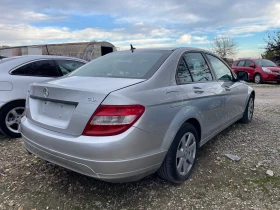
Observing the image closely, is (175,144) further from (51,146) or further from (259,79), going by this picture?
(259,79)

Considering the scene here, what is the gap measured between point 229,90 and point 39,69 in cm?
337

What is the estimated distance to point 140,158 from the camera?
2305 millimetres

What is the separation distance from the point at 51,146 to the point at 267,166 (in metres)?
2.68

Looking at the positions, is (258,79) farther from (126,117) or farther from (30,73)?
(126,117)

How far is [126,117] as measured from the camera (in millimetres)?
2207

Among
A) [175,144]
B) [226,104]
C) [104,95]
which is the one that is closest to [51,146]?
[104,95]

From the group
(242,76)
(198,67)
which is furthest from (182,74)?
(242,76)

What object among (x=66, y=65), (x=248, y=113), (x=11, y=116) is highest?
(x=66, y=65)

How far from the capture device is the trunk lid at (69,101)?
7.35ft

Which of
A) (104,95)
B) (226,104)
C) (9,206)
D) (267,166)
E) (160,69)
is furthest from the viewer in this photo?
(226,104)

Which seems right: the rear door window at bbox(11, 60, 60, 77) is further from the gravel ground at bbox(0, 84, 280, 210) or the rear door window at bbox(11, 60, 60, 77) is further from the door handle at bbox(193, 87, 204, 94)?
the door handle at bbox(193, 87, 204, 94)

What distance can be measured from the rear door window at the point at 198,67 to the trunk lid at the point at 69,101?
100cm

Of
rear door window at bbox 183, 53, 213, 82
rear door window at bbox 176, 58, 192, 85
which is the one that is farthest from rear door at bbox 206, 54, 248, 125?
rear door window at bbox 176, 58, 192, 85

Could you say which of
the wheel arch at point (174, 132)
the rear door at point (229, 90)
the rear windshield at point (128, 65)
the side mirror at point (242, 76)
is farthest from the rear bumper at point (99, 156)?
the side mirror at point (242, 76)
